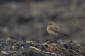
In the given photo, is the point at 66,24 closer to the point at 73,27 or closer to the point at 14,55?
the point at 73,27

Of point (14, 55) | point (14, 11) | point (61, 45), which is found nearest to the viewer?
point (14, 55)

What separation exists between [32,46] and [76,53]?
95 centimetres

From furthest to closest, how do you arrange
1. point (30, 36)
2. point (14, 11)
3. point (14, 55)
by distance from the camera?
point (14, 11), point (30, 36), point (14, 55)

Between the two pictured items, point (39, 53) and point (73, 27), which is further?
point (73, 27)

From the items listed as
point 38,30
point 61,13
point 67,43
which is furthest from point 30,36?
point 67,43

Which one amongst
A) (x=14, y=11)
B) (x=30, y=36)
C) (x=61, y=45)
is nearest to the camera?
(x=61, y=45)

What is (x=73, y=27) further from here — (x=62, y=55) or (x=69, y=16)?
(x=62, y=55)

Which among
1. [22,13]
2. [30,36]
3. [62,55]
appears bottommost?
[62,55]

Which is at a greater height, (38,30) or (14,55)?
(38,30)

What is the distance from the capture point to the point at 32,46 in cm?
1089

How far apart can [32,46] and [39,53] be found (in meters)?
0.44

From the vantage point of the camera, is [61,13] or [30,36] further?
[61,13]

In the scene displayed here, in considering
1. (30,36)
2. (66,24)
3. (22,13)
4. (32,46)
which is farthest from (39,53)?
(22,13)

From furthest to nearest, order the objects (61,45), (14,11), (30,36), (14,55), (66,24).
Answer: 1. (14,11)
2. (66,24)
3. (30,36)
4. (61,45)
5. (14,55)
